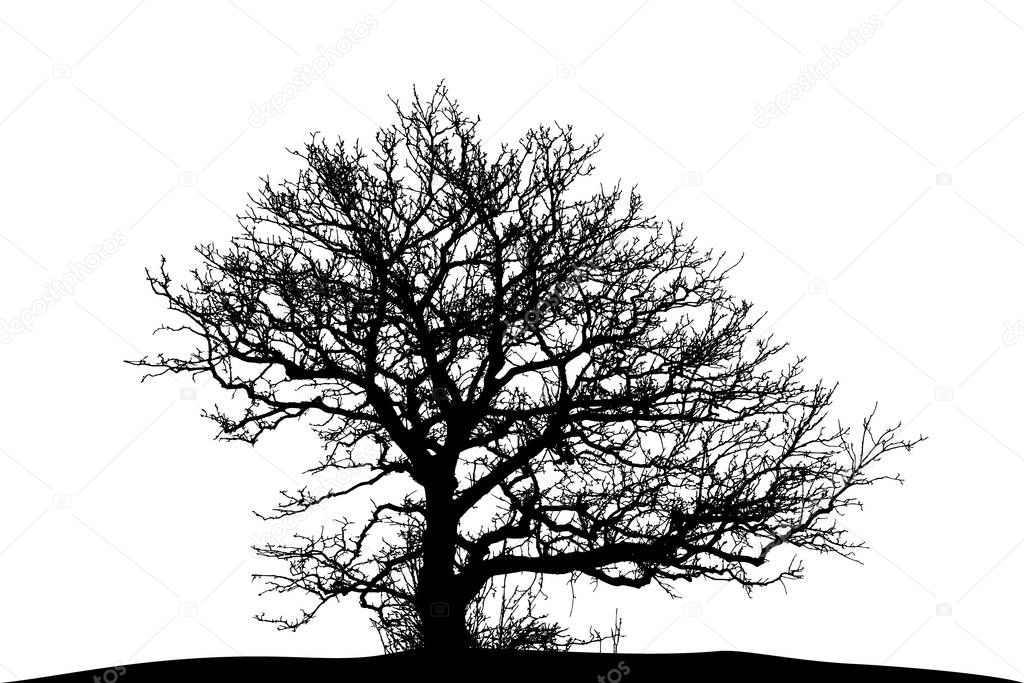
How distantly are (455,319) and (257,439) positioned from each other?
6.92 ft

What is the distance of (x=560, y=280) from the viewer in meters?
9.89

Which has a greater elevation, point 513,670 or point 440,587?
point 440,587

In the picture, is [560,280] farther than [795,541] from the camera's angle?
Yes

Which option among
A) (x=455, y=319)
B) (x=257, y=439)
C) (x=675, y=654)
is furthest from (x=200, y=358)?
(x=675, y=654)

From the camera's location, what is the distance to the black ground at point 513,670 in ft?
30.8

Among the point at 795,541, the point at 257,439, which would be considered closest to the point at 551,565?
the point at 795,541

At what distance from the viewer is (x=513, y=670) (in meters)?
9.40

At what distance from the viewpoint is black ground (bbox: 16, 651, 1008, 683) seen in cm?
940

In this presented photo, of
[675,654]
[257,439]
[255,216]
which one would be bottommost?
[675,654]

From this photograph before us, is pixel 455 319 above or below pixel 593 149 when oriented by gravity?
below

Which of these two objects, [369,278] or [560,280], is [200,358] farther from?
[560,280]

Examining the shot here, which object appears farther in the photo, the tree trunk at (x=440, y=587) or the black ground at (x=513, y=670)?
the tree trunk at (x=440, y=587)

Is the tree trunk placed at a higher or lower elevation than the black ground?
higher

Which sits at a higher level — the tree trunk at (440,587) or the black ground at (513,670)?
the tree trunk at (440,587)
